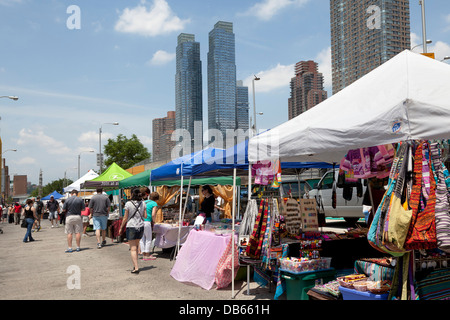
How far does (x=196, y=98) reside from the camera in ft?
378

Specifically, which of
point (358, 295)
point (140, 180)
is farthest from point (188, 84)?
point (358, 295)

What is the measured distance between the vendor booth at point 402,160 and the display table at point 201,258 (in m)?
2.29

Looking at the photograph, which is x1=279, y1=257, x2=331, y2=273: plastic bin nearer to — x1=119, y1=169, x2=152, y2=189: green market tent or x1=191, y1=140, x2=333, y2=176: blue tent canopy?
x1=191, y1=140, x2=333, y2=176: blue tent canopy

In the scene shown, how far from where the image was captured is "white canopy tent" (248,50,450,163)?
3.91m

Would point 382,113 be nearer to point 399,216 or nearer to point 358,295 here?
point 399,216

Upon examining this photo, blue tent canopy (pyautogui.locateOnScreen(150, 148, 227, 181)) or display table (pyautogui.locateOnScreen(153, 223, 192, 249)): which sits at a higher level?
blue tent canopy (pyautogui.locateOnScreen(150, 148, 227, 181))

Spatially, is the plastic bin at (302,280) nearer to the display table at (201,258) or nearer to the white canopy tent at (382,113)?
the display table at (201,258)

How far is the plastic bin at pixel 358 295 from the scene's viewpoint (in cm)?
417

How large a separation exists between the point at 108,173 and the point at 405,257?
16.7 m

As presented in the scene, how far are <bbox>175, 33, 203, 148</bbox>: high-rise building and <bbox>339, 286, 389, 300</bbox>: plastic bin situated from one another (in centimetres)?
9388

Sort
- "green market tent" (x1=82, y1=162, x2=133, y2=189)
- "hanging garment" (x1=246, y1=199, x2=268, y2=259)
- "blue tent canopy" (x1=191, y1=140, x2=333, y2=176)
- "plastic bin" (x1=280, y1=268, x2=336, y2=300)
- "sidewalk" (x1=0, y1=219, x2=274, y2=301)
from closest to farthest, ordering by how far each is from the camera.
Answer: "plastic bin" (x1=280, y1=268, x2=336, y2=300) < "hanging garment" (x1=246, y1=199, x2=268, y2=259) < "sidewalk" (x1=0, y1=219, x2=274, y2=301) < "blue tent canopy" (x1=191, y1=140, x2=333, y2=176) < "green market tent" (x1=82, y1=162, x2=133, y2=189)

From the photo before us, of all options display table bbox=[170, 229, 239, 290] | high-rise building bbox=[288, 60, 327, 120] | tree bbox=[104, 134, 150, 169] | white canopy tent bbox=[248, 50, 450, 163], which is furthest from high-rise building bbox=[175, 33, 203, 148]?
white canopy tent bbox=[248, 50, 450, 163]
